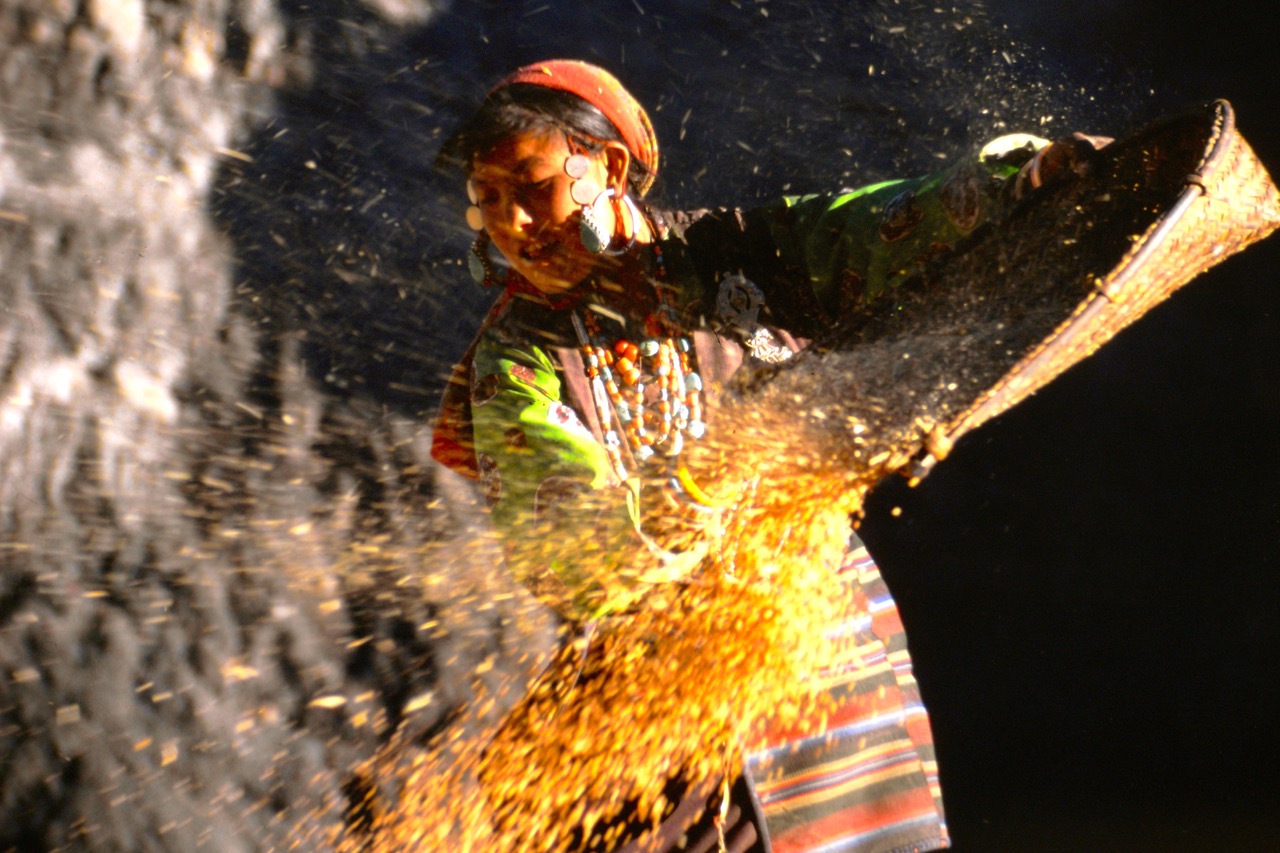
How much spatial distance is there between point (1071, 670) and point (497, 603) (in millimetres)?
1765

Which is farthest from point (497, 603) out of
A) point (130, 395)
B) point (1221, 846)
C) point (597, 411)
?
point (1221, 846)

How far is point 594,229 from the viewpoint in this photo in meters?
1.55

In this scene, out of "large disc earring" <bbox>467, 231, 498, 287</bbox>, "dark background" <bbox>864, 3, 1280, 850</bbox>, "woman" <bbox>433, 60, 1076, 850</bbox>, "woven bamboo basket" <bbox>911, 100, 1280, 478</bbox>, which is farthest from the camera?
"dark background" <bbox>864, 3, 1280, 850</bbox>

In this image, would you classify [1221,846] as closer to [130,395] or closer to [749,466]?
[749,466]

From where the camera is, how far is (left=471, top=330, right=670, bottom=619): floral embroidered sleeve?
59.0 inches

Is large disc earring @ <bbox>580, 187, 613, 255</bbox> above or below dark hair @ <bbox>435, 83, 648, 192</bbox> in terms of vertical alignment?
below

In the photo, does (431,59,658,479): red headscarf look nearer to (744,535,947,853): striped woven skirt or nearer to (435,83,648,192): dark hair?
(435,83,648,192): dark hair

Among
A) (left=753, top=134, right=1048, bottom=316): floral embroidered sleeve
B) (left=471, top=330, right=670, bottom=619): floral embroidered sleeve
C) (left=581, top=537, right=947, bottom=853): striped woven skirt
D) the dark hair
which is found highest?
the dark hair

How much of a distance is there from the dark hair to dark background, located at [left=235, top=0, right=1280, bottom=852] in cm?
109

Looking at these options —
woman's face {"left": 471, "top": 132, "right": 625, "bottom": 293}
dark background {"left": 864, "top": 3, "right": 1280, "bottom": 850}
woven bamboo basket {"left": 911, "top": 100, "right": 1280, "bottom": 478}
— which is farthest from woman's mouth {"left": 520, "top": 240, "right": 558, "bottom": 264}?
dark background {"left": 864, "top": 3, "right": 1280, "bottom": 850}

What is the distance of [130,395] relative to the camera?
286 cm

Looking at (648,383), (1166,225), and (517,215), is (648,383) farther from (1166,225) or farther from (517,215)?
(1166,225)

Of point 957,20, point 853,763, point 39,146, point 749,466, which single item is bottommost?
point 853,763

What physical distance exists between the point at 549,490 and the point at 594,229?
1.47 ft
